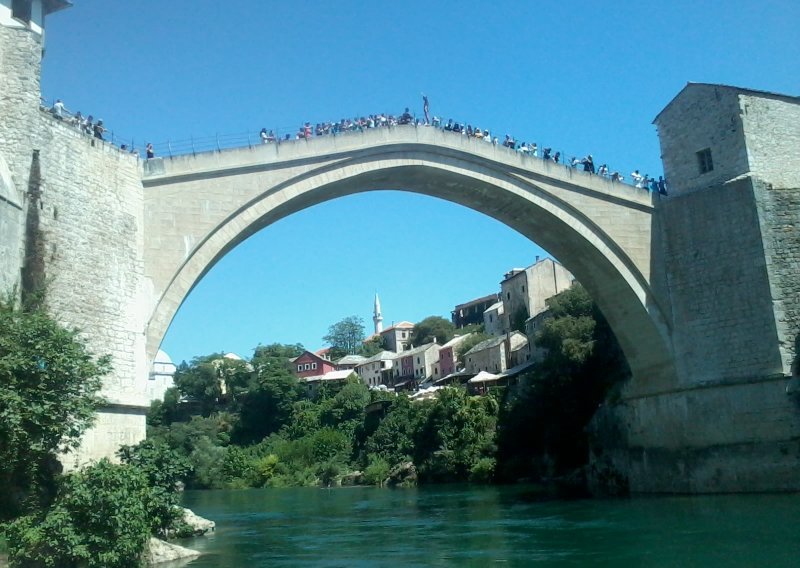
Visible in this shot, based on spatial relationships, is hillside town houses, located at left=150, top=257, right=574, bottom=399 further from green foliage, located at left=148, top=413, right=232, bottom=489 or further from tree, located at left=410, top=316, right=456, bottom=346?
green foliage, located at left=148, top=413, right=232, bottom=489

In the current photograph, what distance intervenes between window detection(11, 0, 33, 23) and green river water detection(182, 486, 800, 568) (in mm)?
8837

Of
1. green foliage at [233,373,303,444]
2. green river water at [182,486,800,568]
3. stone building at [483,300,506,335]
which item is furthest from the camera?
stone building at [483,300,506,335]

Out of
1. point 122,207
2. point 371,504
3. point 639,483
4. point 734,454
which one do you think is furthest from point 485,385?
point 122,207

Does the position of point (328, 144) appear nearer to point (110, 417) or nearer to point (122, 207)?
point (122, 207)

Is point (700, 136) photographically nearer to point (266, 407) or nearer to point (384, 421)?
point (384, 421)

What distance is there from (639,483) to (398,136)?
10017 millimetres

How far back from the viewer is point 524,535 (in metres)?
13.1

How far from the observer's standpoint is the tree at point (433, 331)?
57625 millimetres

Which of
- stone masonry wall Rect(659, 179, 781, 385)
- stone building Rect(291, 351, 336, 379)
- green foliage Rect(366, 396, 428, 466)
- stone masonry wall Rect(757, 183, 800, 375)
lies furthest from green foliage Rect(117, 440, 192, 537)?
stone building Rect(291, 351, 336, 379)

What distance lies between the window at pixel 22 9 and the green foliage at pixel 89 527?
24.2 ft

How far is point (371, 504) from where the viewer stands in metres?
22.2

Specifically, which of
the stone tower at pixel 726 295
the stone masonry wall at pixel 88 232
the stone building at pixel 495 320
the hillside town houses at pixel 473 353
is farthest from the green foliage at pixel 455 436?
the stone masonry wall at pixel 88 232

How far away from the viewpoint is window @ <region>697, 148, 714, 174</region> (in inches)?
719

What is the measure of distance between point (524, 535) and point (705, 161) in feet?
32.9
